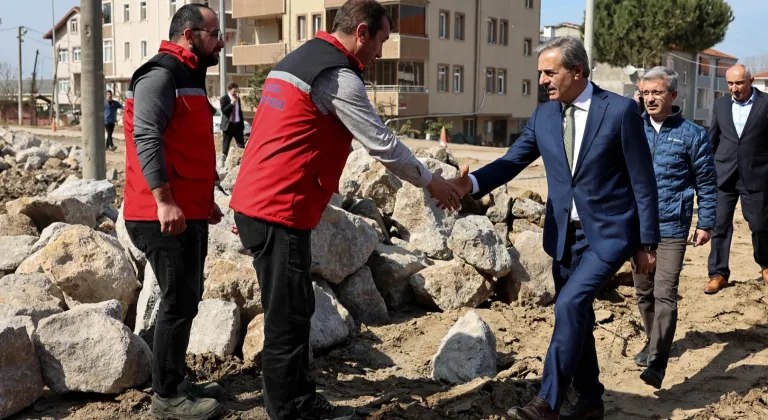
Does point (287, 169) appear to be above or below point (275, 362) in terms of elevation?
above

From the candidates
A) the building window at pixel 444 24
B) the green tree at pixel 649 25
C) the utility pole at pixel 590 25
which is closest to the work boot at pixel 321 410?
the utility pole at pixel 590 25

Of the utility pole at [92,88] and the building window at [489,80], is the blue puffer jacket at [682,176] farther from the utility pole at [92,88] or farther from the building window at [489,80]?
the building window at [489,80]

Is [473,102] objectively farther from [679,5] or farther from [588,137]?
[588,137]

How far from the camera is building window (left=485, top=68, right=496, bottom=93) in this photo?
44000 millimetres

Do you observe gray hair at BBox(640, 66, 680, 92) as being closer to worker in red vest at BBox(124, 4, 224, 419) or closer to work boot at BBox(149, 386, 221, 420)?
worker in red vest at BBox(124, 4, 224, 419)

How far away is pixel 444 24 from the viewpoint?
136 ft

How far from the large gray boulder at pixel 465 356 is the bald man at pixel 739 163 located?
325 centimetres

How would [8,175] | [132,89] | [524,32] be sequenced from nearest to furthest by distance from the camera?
[132,89] → [8,175] → [524,32]

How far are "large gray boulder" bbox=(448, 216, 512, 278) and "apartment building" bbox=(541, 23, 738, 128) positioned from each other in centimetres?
3684

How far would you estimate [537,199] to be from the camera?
9.91 m

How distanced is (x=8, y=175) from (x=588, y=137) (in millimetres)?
12342

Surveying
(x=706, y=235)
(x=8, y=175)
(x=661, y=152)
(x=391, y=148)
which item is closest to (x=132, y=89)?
(x=391, y=148)

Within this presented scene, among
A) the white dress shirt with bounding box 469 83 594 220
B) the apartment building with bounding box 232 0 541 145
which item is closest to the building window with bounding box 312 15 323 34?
the apartment building with bounding box 232 0 541 145

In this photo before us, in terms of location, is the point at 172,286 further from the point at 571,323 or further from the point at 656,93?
the point at 656,93
